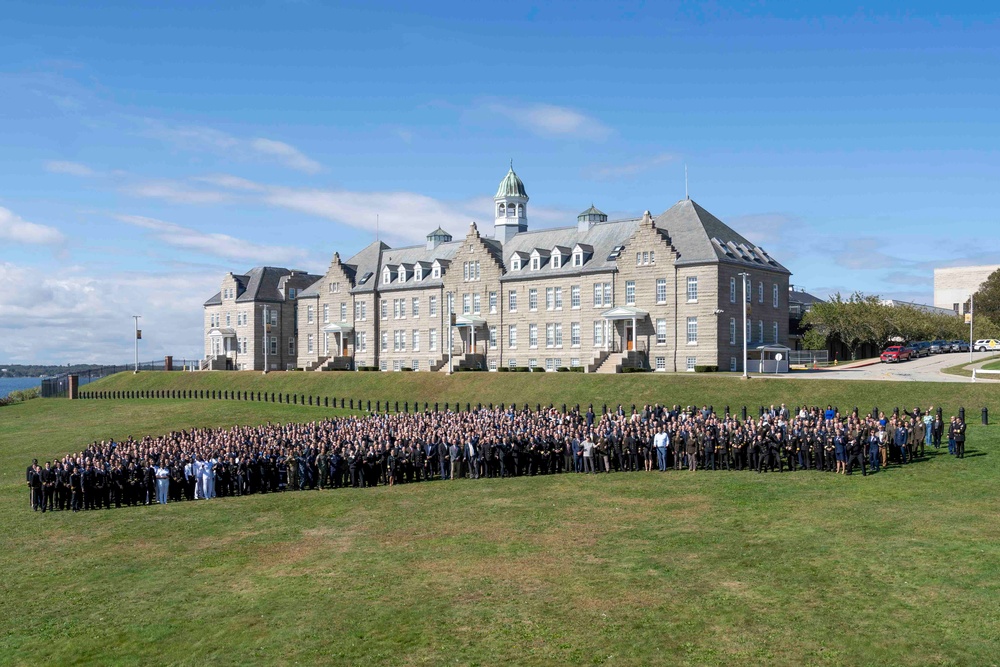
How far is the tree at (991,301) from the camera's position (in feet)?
365

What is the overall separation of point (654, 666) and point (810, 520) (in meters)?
10.6

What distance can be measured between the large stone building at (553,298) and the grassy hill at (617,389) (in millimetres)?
6368

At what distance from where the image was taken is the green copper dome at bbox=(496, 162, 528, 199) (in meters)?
90.5

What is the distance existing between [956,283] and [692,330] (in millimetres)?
105318

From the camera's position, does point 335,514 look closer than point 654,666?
No

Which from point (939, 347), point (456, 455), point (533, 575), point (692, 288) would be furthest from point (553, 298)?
point (533, 575)

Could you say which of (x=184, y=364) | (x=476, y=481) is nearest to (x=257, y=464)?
(x=476, y=481)

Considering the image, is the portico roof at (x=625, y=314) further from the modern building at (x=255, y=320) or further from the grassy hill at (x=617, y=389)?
the modern building at (x=255, y=320)

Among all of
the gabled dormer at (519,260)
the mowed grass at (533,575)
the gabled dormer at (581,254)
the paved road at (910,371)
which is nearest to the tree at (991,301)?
the paved road at (910,371)

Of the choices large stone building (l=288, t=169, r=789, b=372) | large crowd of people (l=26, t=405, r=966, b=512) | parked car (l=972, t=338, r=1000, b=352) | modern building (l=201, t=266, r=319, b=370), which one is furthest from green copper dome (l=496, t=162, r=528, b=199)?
large crowd of people (l=26, t=405, r=966, b=512)

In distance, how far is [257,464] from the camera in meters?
30.6

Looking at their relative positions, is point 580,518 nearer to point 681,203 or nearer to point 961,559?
point 961,559

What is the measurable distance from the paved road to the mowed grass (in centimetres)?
2555

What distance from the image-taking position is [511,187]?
90688 mm
